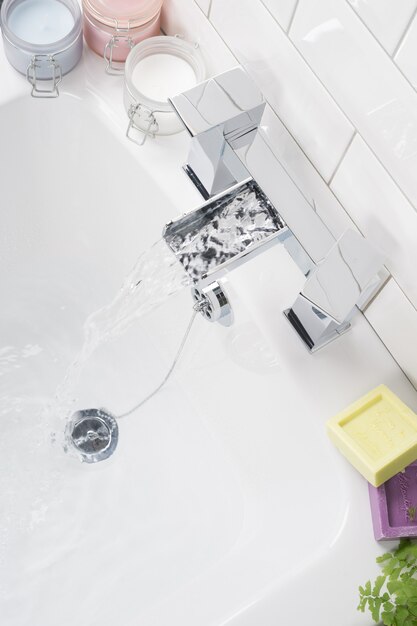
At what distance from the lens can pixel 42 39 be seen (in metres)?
1.08

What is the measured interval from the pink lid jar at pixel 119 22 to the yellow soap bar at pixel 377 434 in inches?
20.8

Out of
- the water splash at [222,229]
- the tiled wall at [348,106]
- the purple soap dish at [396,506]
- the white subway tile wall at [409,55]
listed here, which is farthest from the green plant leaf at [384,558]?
the white subway tile wall at [409,55]

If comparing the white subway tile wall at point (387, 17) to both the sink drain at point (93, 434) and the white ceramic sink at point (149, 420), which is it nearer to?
the white ceramic sink at point (149, 420)

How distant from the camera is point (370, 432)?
0.93 m

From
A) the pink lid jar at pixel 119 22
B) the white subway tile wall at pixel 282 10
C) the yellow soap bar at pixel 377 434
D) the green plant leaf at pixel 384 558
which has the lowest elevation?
the green plant leaf at pixel 384 558

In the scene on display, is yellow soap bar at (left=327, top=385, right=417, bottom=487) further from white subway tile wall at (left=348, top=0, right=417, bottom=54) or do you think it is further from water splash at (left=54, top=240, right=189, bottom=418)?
white subway tile wall at (left=348, top=0, right=417, bottom=54)

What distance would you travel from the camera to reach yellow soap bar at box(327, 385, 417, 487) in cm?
90

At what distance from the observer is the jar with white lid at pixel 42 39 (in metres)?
1.06

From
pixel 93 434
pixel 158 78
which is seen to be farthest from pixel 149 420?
pixel 158 78

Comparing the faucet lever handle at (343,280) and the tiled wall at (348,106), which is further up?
the tiled wall at (348,106)

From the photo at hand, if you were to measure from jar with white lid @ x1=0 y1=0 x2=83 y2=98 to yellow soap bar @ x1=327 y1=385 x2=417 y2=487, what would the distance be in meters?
0.55

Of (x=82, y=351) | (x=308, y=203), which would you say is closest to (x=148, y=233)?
(x=82, y=351)

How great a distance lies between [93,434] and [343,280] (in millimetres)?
455

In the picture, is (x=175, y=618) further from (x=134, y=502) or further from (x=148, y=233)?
(x=148, y=233)
